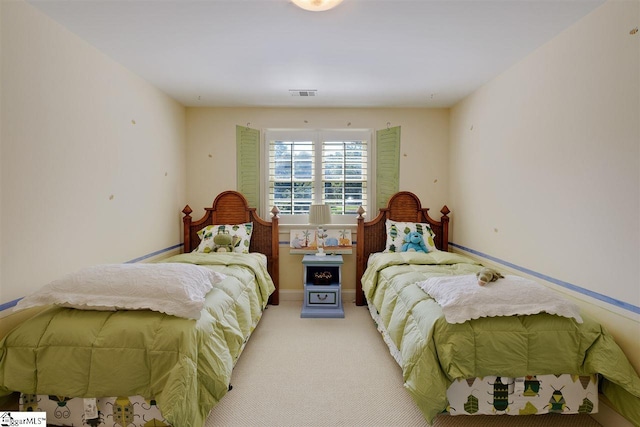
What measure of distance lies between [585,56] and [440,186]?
7.33 feet

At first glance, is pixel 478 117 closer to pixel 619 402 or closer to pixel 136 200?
pixel 619 402

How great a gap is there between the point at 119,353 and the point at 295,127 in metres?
3.11

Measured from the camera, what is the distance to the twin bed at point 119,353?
1659mm

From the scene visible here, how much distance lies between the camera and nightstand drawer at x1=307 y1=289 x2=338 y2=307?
3732mm

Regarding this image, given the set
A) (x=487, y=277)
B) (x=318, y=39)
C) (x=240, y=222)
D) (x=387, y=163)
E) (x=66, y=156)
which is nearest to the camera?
(x=487, y=277)

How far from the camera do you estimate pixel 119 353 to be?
1.68m

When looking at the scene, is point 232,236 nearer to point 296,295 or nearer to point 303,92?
point 296,295

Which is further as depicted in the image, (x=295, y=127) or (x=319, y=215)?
(x=295, y=127)

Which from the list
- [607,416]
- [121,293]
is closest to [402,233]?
Answer: [607,416]

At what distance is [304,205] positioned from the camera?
423 centimetres

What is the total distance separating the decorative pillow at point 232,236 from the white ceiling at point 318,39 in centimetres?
148

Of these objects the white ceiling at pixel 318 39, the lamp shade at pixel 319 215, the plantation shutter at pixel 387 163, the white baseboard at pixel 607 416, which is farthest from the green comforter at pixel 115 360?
the plantation shutter at pixel 387 163

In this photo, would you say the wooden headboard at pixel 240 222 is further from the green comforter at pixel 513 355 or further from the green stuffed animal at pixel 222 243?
the green comforter at pixel 513 355

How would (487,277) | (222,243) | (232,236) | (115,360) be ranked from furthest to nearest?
→ (232,236)
(222,243)
(487,277)
(115,360)
